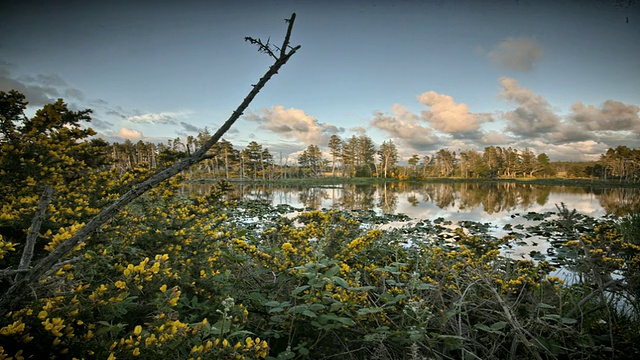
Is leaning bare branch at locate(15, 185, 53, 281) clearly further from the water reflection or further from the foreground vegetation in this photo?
the water reflection

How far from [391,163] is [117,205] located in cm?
7590

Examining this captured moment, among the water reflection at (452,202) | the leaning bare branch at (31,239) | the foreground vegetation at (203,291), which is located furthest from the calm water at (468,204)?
the leaning bare branch at (31,239)

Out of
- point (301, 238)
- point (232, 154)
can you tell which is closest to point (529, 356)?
point (301, 238)

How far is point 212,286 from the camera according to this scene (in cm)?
237

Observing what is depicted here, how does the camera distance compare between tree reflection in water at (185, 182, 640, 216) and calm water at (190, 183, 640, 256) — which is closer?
calm water at (190, 183, 640, 256)

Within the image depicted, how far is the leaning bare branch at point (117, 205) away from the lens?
0.90 meters

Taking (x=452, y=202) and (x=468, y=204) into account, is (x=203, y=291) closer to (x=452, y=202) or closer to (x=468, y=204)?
(x=468, y=204)

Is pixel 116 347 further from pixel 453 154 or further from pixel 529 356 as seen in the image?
pixel 453 154

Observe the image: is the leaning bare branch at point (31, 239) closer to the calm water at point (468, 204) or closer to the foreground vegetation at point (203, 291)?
the foreground vegetation at point (203, 291)

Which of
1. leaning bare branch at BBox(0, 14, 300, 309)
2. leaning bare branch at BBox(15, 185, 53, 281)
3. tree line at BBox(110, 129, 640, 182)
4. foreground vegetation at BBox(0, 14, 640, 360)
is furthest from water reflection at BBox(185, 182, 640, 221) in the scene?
tree line at BBox(110, 129, 640, 182)

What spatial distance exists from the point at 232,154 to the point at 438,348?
60.9 meters

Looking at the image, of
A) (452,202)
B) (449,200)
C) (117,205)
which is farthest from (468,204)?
(117,205)

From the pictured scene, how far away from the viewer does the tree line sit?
61.3 m

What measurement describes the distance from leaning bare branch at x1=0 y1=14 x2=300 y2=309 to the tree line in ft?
192
